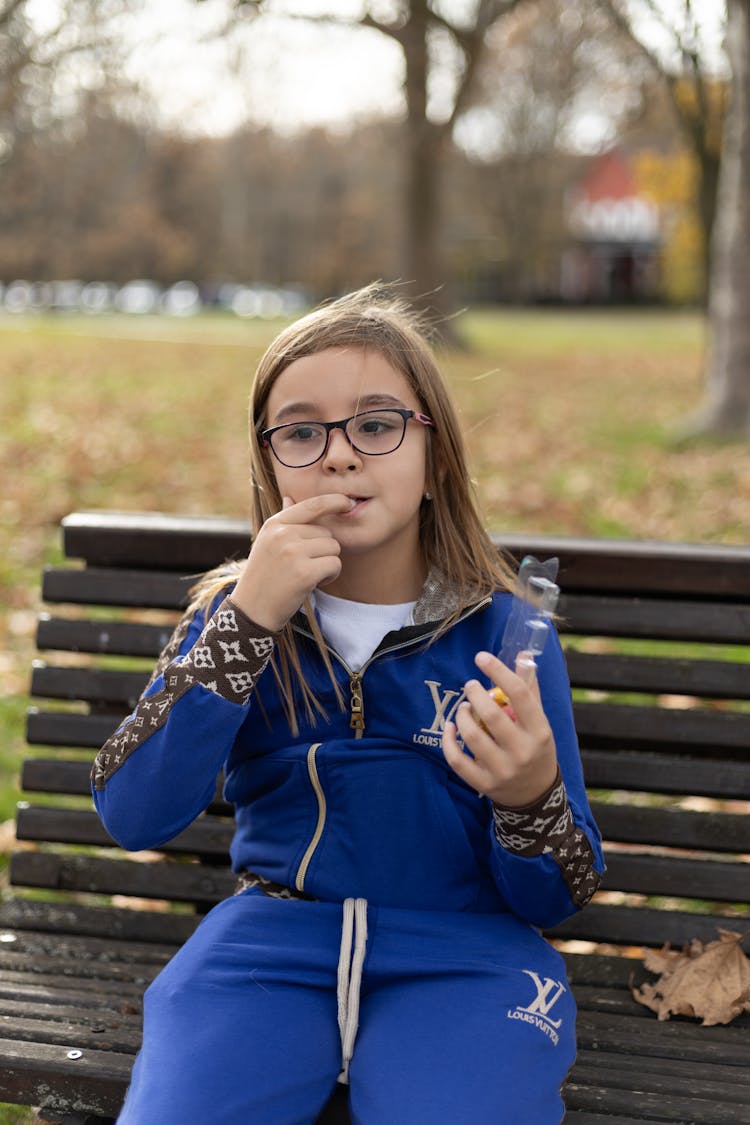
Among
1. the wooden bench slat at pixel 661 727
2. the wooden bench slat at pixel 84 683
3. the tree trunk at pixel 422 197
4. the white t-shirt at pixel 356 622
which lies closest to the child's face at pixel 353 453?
the white t-shirt at pixel 356 622

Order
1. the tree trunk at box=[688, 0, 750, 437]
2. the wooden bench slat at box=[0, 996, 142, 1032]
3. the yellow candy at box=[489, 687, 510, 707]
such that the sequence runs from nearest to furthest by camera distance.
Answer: the yellow candy at box=[489, 687, 510, 707], the wooden bench slat at box=[0, 996, 142, 1032], the tree trunk at box=[688, 0, 750, 437]

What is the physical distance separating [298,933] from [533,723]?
581mm

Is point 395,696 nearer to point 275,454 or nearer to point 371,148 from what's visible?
point 275,454

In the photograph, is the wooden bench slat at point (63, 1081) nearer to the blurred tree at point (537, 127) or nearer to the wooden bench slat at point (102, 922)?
the wooden bench slat at point (102, 922)

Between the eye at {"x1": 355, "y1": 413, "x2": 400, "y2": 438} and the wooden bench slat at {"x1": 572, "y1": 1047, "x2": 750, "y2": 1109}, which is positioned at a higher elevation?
the eye at {"x1": 355, "y1": 413, "x2": 400, "y2": 438}

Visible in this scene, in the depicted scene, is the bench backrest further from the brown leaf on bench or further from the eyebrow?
the eyebrow

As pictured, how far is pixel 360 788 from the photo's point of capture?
85.7 inches

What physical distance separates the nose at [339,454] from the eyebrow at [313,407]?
60 millimetres

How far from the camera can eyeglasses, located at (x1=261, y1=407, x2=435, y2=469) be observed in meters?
Result: 2.15

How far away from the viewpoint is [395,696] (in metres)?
2.22

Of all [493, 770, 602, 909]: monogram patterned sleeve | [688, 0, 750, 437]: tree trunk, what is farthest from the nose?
[688, 0, 750, 437]: tree trunk

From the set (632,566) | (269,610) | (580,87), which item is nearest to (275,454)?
(269,610)

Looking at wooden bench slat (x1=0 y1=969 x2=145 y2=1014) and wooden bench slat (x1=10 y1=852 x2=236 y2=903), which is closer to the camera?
wooden bench slat (x1=0 y1=969 x2=145 y2=1014)

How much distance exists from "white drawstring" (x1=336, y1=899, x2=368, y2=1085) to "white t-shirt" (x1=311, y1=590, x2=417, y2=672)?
0.42 metres
